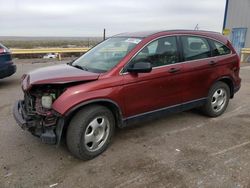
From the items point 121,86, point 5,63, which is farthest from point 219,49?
point 5,63

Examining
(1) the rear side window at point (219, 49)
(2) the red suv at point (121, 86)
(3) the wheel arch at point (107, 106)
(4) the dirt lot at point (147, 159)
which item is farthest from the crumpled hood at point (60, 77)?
(1) the rear side window at point (219, 49)

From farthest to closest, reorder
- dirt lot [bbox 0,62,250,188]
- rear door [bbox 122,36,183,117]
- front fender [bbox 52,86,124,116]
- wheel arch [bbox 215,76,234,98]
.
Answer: wheel arch [bbox 215,76,234,98], rear door [bbox 122,36,183,117], front fender [bbox 52,86,124,116], dirt lot [bbox 0,62,250,188]

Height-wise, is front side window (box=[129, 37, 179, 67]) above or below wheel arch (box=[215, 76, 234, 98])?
above

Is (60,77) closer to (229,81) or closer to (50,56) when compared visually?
(229,81)

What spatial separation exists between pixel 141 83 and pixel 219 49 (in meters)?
2.15

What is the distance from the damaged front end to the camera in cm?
332

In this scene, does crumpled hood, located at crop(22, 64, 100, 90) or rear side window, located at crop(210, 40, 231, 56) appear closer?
crumpled hood, located at crop(22, 64, 100, 90)

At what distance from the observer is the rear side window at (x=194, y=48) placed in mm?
4539

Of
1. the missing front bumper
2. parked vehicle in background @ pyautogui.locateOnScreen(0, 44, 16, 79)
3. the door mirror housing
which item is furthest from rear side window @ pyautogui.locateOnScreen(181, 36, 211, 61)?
parked vehicle in background @ pyautogui.locateOnScreen(0, 44, 16, 79)

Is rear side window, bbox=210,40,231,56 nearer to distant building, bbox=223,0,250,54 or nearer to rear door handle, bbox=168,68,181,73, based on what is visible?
rear door handle, bbox=168,68,181,73

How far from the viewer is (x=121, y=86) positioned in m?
3.70

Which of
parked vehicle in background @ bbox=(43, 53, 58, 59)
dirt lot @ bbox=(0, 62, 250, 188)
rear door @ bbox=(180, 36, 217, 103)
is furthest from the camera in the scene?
parked vehicle in background @ bbox=(43, 53, 58, 59)

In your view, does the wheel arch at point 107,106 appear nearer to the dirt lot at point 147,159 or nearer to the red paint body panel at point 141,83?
the red paint body panel at point 141,83

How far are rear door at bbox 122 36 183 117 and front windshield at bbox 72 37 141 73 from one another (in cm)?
23
